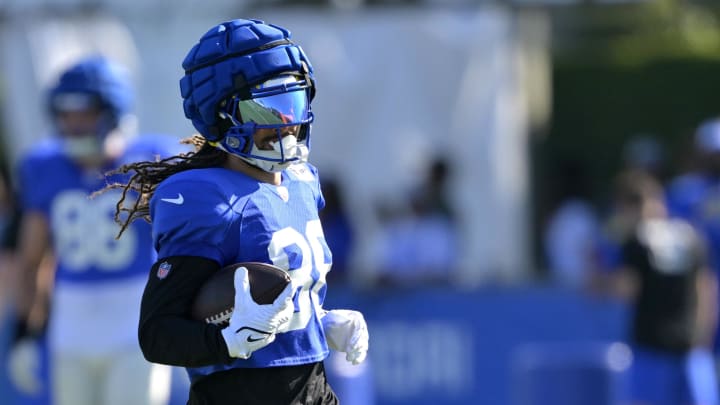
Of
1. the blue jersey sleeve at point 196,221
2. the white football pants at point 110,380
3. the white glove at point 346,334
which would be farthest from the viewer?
the white football pants at point 110,380

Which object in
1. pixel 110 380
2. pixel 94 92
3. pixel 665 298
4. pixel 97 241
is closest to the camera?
pixel 110 380

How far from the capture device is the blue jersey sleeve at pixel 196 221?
358 cm

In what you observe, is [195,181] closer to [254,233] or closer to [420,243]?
[254,233]

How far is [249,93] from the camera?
3699 millimetres

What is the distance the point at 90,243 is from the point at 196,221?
2.52 m

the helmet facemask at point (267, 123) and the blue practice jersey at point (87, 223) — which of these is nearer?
the helmet facemask at point (267, 123)

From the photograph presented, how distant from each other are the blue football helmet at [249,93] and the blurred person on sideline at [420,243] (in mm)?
6607

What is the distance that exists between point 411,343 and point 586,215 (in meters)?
2.23

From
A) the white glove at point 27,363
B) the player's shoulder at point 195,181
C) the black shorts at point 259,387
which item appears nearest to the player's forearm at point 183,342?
the black shorts at point 259,387

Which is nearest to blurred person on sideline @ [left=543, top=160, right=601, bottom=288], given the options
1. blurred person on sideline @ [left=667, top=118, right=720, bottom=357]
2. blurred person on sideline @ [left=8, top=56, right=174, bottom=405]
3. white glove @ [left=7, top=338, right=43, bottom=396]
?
blurred person on sideline @ [left=667, top=118, right=720, bottom=357]

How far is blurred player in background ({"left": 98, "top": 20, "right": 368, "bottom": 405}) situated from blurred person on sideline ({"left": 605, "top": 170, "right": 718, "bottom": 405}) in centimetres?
524

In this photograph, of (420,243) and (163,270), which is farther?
(420,243)

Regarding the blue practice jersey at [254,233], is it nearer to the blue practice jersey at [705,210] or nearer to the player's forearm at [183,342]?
the player's forearm at [183,342]

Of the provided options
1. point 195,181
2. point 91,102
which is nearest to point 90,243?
point 91,102
